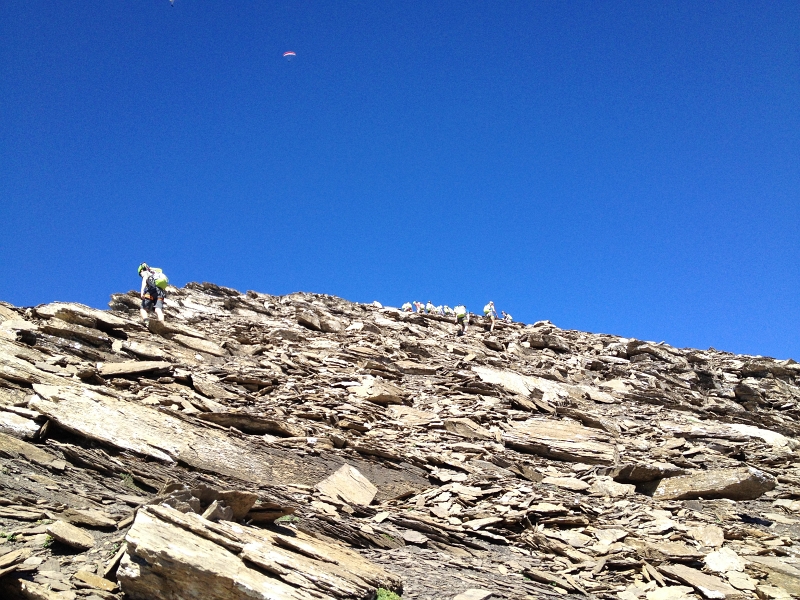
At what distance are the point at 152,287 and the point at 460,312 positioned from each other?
15604 millimetres

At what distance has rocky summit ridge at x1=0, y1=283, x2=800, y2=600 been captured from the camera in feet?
22.8

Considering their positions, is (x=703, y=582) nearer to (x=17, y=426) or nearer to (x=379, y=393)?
(x=379, y=393)

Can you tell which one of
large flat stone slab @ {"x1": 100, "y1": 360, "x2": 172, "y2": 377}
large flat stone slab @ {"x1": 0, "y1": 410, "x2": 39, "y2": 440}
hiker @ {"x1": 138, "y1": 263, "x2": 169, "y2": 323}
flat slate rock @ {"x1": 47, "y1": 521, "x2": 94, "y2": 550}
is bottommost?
flat slate rock @ {"x1": 47, "y1": 521, "x2": 94, "y2": 550}

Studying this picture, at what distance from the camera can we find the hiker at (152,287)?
19938mm

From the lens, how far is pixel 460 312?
29.7 metres

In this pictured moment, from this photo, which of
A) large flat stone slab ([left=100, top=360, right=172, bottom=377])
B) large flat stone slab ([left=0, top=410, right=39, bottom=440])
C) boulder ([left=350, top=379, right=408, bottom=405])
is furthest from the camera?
boulder ([left=350, top=379, right=408, bottom=405])

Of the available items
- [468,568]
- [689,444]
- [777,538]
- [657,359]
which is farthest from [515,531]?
[657,359]

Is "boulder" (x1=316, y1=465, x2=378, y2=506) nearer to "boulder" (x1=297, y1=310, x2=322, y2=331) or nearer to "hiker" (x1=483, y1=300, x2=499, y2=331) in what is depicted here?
"boulder" (x1=297, y1=310, x2=322, y2=331)

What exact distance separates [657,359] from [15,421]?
92.3 feet

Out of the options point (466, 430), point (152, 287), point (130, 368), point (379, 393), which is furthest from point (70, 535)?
point (152, 287)

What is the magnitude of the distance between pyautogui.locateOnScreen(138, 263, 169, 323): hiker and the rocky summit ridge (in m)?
1.29

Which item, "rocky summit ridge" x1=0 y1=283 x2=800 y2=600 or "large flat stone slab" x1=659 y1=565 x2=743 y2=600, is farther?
"large flat stone slab" x1=659 y1=565 x2=743 y2=600

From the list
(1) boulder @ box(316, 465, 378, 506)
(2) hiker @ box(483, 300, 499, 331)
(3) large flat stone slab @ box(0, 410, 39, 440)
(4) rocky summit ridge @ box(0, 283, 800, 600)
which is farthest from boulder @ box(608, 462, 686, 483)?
(2) hiker @ box(483, 300, 499, 331)

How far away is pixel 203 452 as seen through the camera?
11039mm
